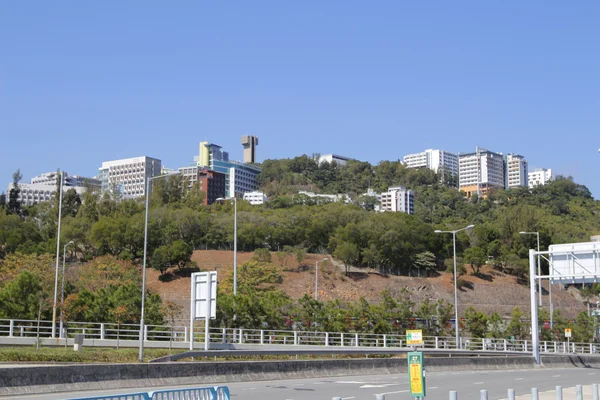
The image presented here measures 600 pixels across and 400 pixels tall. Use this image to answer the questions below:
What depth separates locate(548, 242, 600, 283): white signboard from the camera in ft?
138

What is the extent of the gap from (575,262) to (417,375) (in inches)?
1201

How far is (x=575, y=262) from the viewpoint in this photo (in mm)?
43281

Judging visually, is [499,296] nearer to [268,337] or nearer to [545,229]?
[545,229]

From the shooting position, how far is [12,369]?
20547 mm

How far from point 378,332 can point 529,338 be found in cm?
2304

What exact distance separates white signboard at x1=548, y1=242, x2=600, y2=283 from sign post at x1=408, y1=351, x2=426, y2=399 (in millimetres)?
29240

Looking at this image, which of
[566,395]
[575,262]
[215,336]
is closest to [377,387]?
[566,395]

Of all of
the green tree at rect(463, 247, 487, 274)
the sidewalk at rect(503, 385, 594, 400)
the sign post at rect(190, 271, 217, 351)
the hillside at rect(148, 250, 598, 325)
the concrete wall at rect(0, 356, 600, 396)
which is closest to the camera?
the concrete wall at rect(0, 356, 600, 396)

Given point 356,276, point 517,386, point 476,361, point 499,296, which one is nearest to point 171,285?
point 356,276

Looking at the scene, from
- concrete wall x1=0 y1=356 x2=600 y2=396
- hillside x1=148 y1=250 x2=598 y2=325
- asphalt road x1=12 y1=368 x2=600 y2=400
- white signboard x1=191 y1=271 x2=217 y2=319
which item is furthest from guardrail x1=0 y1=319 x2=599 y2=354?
hillside x1=148 y1=250 x2=598 y2=325

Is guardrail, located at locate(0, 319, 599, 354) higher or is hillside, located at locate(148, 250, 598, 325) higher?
hillside, located at locate(148, 250, 598, 325)

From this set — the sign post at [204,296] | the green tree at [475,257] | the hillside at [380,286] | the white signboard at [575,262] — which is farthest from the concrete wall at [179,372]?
the green tree at [475,257]

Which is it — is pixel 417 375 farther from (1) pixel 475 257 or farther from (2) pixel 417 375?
(1) pixel 475 257

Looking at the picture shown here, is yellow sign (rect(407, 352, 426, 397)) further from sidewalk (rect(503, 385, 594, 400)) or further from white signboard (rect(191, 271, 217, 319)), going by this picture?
white signboard (rect(191, 271, 217, 319))
